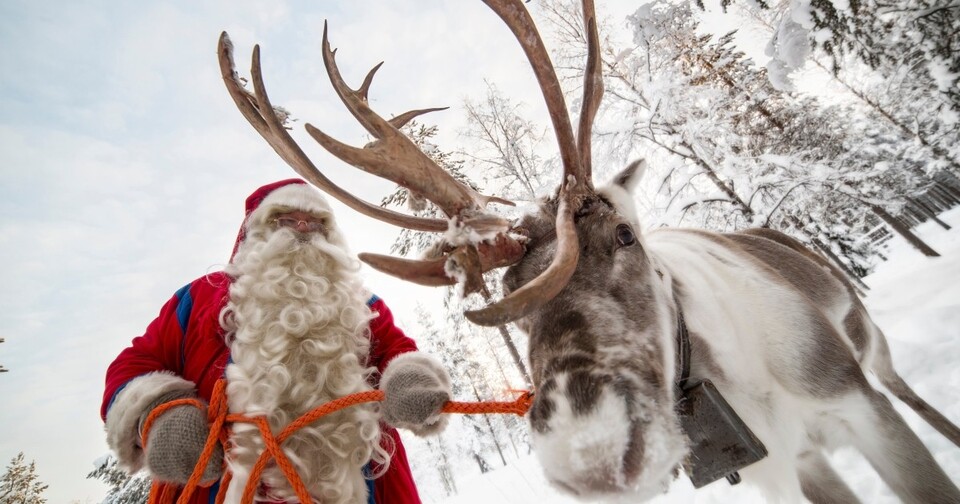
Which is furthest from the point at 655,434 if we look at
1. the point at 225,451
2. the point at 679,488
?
the point at 679,488

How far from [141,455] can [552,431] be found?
1.89 m

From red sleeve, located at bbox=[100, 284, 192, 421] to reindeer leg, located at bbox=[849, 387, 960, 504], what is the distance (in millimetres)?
3564

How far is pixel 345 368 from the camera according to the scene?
203cm

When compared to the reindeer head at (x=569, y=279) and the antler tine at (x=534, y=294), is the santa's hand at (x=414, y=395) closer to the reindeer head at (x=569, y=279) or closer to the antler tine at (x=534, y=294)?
the reindeer head at (x=569, y=279)

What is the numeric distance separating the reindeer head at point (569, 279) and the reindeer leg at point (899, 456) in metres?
1.38

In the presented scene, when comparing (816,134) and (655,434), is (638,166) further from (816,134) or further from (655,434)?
(816,134)

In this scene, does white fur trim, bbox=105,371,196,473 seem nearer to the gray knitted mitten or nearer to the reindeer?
the gray knitted mitten

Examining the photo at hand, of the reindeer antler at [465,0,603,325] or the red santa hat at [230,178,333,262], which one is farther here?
the red santa hat at [230,178,333,262]

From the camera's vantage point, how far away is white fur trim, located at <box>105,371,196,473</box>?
164 cm

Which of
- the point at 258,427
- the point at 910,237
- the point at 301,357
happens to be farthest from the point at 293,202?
the point at 910,237

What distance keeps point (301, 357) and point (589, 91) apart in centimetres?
197

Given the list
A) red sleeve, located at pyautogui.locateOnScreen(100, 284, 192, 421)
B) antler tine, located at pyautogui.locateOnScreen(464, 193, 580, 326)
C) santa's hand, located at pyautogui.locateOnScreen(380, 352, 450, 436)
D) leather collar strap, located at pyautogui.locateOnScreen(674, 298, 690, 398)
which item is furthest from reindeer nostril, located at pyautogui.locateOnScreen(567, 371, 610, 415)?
red sleeve, located at pyautogui.locateOnScreen(100, 284, 192, 421)

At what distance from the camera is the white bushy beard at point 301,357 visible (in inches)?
67.1

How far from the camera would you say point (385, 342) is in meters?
2.50
